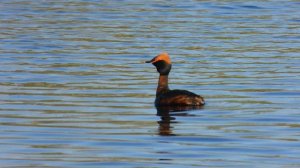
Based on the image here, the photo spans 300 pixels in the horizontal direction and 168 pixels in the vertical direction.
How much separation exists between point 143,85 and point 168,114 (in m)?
3.80

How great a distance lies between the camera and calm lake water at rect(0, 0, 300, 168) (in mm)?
14500

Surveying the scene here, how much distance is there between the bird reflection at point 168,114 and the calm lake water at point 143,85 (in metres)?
0.02

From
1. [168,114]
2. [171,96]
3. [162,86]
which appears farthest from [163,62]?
[168,114]

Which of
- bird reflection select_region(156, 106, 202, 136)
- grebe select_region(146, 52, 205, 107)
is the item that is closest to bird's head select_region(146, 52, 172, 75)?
grebe select_region(146, 52, 205, 107)

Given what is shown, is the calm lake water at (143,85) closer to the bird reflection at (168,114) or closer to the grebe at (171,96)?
the bird reflection at (168,114)

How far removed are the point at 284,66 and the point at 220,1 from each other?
63.6 feet

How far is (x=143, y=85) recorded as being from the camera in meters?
22.5

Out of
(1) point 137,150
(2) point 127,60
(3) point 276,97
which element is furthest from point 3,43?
(1) point 137,150

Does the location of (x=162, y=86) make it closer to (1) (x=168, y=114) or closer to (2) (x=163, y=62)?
(2) (x=163, y=62)

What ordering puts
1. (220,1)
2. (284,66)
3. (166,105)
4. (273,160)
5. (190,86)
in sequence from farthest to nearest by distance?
(220,1) → (284,66) → (190,86) → (166,105) → (273,160)

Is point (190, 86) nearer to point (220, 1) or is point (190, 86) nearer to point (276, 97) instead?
point (276, 97)

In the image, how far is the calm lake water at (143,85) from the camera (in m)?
14.5

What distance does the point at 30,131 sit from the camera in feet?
53.0

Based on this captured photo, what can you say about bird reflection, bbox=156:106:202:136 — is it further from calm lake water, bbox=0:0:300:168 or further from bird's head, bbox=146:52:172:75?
bird's head, bbox=146:52:172:75
